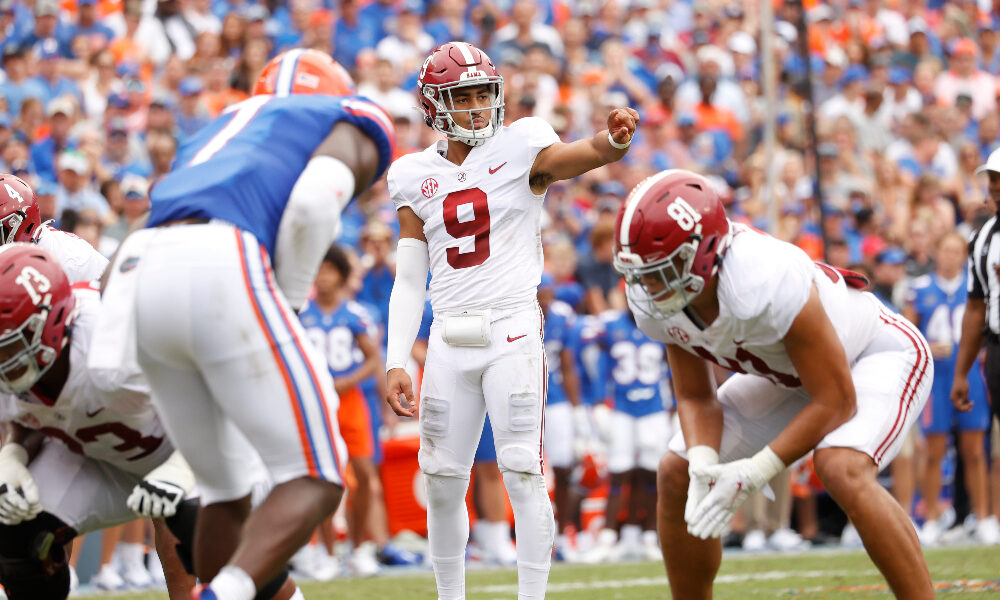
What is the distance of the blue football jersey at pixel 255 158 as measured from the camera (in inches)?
138

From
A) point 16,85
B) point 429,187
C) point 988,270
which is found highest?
point 429,187

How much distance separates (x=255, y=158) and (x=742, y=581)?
392 cm

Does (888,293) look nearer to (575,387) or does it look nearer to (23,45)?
(575,387)

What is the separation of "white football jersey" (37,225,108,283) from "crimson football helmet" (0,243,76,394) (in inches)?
37.9

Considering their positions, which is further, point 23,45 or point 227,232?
point 23,45

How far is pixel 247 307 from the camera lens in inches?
132

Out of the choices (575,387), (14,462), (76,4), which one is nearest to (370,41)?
(76,4)

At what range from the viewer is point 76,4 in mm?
11664

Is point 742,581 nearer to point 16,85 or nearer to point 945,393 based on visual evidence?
point 945,393

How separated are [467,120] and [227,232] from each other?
1648 millimetres

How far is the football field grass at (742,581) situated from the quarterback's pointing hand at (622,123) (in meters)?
2.40

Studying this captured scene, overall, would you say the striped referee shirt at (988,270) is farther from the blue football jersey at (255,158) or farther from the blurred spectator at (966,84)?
the blurred spectator at (966,84)

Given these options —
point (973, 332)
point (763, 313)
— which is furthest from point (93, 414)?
point (973, 332)

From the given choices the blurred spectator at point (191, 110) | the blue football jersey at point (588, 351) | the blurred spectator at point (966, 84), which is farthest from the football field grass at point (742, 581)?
the blurred spectator at point (966, 84)
